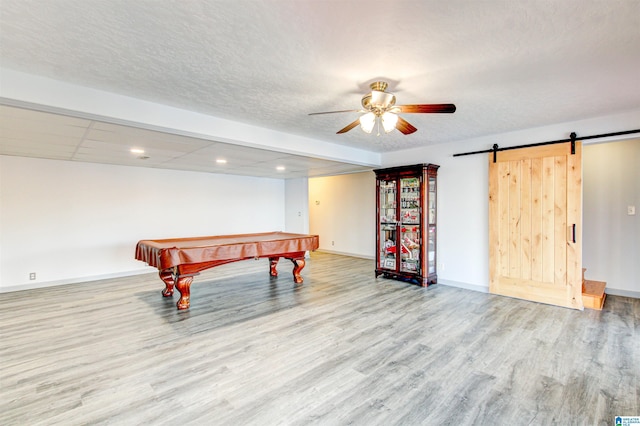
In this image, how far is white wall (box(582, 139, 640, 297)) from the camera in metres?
4.34

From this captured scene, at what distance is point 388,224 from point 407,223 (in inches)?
15.9

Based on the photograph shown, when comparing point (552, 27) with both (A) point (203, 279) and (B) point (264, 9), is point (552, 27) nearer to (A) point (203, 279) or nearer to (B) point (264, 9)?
(B) point (264, 9)

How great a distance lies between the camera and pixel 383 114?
2787 mm

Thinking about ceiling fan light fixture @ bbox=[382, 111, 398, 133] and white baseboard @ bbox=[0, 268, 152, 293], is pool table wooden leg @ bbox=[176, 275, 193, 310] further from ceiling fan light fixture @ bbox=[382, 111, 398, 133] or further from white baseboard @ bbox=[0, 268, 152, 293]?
ceiling fan light fixture @ bbox=[382, 111, 398, 133]

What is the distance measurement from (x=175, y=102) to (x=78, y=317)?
9.55 ft

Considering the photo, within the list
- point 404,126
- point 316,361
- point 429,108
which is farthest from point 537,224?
point 316,361

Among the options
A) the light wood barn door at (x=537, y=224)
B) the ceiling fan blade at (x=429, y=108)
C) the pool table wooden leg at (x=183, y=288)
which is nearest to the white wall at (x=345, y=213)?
the light wood barn door at (x=537, y=224)

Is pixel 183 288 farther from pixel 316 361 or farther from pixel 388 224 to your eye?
pixel 388 224

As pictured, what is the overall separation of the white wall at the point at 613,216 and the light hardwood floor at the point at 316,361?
1.70 ft

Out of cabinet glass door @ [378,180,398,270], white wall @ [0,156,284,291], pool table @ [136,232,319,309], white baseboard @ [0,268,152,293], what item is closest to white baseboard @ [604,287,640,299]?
cabinet glass door @ [378,180,398,270]

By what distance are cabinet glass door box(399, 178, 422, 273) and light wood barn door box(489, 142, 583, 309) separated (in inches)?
43.8

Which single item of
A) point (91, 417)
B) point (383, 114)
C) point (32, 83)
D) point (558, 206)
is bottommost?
point (91, 417)

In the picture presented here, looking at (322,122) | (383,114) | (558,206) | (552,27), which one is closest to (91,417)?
(383,114)

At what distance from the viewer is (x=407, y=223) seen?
17.2ft
